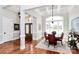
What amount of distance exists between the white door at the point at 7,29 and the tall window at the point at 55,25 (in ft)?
3.22

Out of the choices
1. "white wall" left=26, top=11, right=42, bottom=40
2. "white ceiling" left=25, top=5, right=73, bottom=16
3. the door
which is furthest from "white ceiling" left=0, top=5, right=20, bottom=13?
the door

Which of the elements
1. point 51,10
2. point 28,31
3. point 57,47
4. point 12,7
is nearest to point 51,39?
point 57,47

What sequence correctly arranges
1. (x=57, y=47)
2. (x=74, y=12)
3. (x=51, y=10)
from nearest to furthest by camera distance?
(x=74, y=12)
(x=51, y=10)
(x=57, y=47)

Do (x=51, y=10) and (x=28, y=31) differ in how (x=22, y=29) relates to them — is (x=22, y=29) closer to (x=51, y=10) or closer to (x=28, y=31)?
(x=28, y=31)

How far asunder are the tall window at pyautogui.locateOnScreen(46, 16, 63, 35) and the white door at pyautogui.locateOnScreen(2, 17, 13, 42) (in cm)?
98

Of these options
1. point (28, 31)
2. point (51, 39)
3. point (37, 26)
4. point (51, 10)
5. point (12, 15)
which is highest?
point (51, 10)

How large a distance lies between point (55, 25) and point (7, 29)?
49.9 inches

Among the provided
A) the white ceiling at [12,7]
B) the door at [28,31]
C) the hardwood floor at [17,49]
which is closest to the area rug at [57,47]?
the hardwood floor at [17,49]

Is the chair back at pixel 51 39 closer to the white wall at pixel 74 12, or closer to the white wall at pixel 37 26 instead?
the white wall at pixel 37 26

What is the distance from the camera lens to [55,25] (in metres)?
2.83

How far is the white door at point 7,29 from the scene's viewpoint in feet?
9.07
